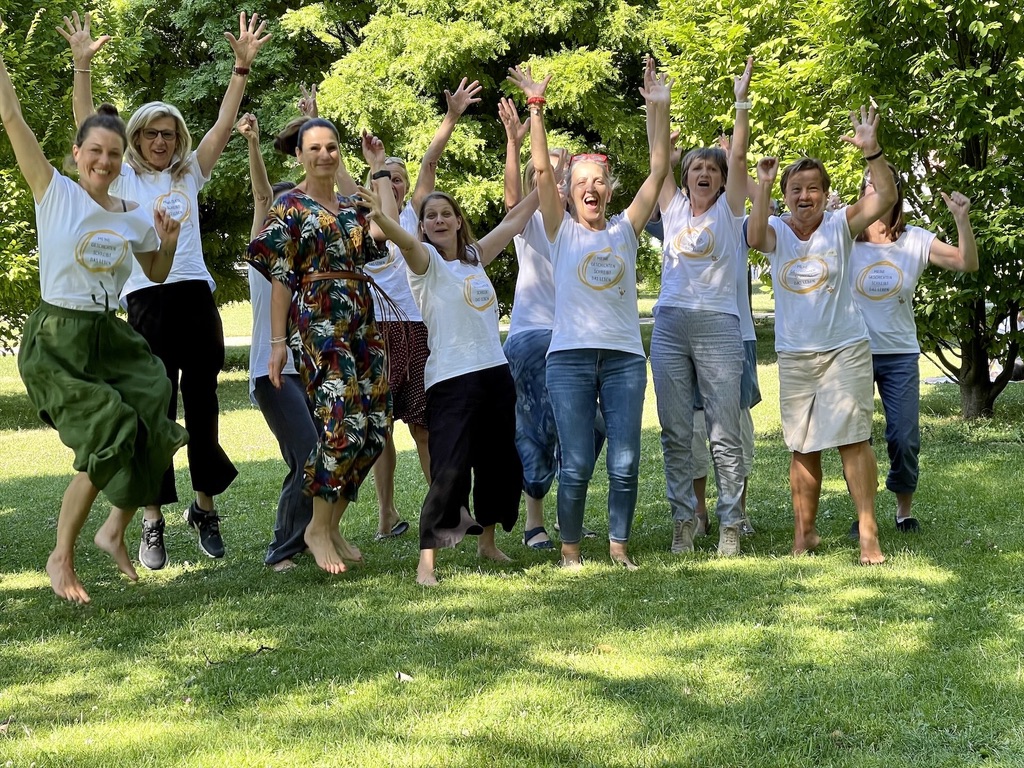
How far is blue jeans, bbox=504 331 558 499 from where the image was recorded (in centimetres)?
722

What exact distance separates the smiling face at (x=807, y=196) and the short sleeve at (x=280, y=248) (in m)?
2.71

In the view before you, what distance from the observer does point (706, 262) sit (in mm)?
6809

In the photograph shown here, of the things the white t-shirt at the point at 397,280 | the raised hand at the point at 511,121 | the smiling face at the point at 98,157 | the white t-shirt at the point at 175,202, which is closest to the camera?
the smiling face at the point at 98,157

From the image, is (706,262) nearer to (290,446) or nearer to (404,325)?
(404,325)

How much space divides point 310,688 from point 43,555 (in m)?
3.75

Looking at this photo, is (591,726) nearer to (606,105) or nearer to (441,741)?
(441,741)

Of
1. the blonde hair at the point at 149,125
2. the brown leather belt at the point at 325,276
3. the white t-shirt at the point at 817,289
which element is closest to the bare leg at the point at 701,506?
the white t-shirt at the point at 817,289

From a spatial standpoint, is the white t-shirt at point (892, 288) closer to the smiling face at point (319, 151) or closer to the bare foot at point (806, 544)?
the bare foot at point (806, 544)

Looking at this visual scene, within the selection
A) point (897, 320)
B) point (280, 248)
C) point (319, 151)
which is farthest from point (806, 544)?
point (319, 151)

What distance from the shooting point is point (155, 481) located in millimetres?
5699

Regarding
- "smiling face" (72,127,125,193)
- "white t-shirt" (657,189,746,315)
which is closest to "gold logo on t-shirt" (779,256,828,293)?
"white t-shirt" (657,189,746,315)

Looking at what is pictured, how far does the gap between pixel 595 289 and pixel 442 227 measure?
88 centimetres

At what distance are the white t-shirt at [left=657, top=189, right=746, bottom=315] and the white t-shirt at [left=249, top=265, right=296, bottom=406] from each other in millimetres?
2255

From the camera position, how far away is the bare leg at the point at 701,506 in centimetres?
732
